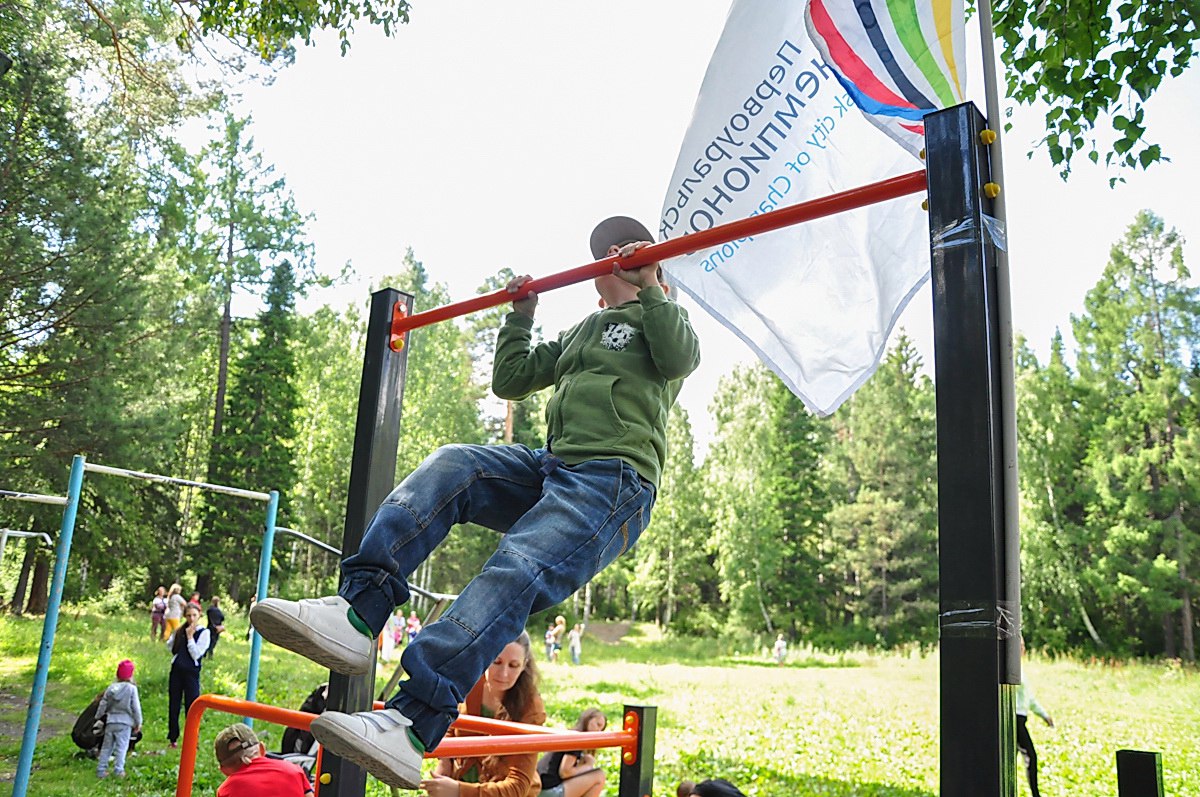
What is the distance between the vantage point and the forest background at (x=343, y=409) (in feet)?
44.1

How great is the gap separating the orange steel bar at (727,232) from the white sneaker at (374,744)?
1.17 metres

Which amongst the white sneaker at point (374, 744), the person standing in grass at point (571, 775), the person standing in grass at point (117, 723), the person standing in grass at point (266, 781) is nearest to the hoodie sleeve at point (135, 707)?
the person standing in grass at point (117, 723)

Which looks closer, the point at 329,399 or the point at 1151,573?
the point at 1151,573

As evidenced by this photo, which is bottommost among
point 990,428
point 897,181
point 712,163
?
point 990,428

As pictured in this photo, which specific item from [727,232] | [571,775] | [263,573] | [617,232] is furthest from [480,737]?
[263,573]

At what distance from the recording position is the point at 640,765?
114 inches

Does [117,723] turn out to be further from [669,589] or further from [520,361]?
[669,589]

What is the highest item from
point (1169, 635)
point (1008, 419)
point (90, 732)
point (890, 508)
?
point (890, 508)

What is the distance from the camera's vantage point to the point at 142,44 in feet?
46.2

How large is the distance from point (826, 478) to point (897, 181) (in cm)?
2779

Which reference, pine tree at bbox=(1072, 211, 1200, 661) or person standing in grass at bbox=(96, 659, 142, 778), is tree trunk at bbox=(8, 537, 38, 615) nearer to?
person standing in grass at bbox=(96, 659, 142, 778)

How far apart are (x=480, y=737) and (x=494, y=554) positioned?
547 mm

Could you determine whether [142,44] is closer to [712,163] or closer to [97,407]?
[97,407]

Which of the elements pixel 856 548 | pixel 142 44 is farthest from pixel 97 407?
pixel 856 548
